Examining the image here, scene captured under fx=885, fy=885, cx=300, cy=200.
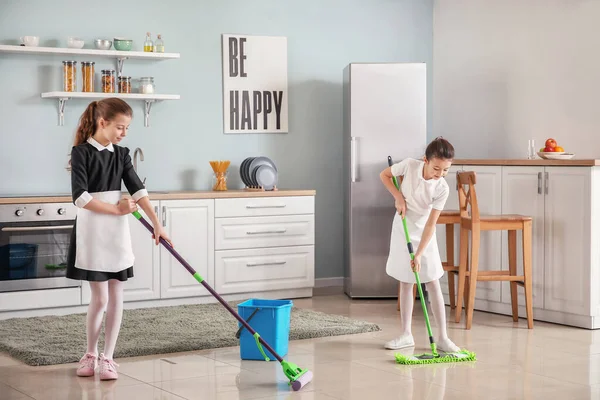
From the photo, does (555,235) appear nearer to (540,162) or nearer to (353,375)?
(540,162)

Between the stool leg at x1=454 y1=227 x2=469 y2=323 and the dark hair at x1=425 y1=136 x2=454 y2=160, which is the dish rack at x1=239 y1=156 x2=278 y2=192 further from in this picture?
the dark hair at x1=425 y1=136 x2=454 y2=160

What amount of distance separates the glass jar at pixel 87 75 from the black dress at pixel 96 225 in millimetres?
2109

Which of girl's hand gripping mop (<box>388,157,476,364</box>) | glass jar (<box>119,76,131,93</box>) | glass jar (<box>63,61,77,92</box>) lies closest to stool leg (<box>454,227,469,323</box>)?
girl's hand gripping mop (<box>388,157,476,364</box>)

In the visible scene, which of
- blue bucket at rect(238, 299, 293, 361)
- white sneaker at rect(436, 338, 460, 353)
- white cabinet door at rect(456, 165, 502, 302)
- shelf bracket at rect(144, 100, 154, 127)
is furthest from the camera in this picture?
shelf bracket at rect(144, 100, 154, 127)

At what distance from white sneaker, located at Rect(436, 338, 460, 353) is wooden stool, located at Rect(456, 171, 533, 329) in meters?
0.77

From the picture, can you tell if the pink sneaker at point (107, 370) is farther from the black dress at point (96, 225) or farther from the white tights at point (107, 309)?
the black dress at point (96, 225)

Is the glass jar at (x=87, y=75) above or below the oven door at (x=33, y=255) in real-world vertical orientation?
above

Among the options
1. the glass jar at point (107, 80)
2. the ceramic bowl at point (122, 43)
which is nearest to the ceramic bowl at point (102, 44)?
the ceramic bowl at point (122, 43)

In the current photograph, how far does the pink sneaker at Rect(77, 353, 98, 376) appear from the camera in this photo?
12.8 ft

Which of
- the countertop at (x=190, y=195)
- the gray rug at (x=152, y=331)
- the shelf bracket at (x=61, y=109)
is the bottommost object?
the gray rug at (x=152, y=331)

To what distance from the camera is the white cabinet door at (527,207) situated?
5387mm

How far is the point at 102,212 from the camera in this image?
3.74m

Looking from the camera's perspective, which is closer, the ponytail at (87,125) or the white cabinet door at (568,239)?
the ponytail at (87,125)

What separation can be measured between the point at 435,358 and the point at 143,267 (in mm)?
2245
